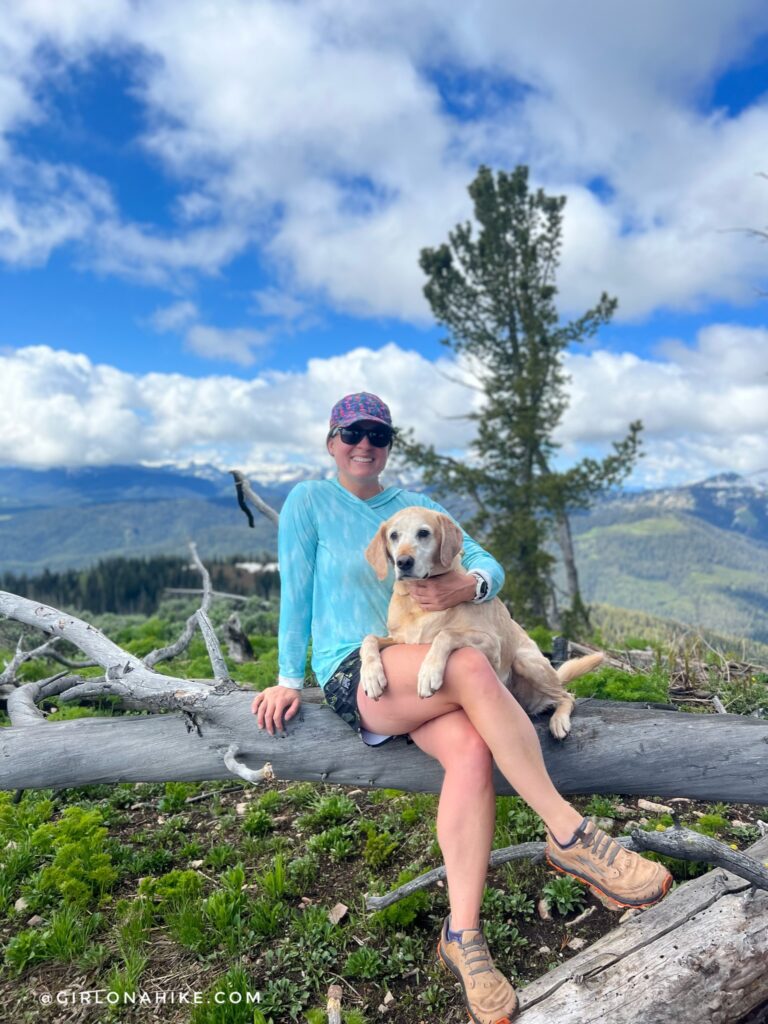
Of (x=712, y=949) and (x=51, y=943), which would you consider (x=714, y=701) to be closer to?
(x=712, y=949)

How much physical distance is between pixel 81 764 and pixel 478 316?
21.4 m

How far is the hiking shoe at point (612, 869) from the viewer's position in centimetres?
290

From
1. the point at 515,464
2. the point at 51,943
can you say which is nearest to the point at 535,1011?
the point at 51,943

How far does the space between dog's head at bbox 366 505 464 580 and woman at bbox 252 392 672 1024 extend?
0.12 m

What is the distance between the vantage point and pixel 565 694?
13.0 ft

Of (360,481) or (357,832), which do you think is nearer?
(360,481)

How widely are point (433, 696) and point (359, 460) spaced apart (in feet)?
5.15

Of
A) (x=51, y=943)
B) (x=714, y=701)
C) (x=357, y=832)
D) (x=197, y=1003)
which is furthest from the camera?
(x=714, y=701)

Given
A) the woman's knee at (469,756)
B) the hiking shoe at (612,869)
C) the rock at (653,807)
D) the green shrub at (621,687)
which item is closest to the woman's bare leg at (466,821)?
the woman's knee at (469,756)

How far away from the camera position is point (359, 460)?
3.89 metres

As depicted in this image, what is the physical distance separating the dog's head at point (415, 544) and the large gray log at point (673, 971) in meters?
2.04

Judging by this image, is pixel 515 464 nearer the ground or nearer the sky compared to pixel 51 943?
nearer the sky

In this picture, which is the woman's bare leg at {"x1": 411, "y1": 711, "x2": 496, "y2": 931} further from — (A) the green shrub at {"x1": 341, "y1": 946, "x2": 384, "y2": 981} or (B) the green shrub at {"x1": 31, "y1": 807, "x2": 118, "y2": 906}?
(B) the green shrub at {"x1": 31, "y1": 807, "x2": 118, "y2": 906}

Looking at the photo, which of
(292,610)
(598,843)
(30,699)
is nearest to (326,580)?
(292,610)
